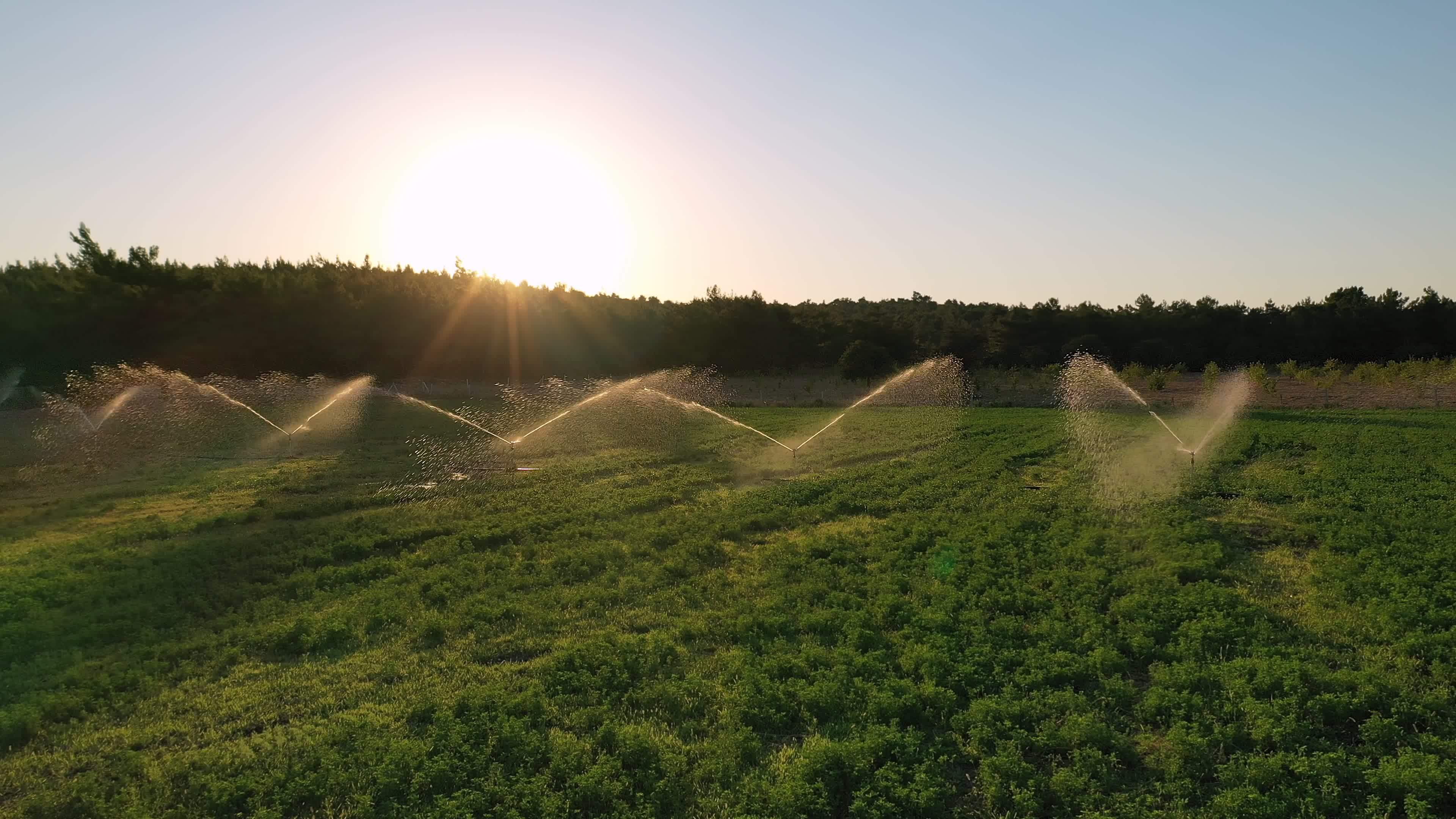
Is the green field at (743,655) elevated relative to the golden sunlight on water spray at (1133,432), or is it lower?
lower

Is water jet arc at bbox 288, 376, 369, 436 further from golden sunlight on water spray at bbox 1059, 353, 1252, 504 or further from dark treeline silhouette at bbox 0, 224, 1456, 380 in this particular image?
golden sunlight on water spray at bbox 1059, 353, 1252, 504

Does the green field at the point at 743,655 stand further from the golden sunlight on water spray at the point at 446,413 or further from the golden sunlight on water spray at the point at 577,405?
the golden sunlight on water spray at the point at 577,405

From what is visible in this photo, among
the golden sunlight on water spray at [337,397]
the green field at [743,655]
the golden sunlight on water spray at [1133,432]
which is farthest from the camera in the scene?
the golden sunlight on water spray at [337,397]

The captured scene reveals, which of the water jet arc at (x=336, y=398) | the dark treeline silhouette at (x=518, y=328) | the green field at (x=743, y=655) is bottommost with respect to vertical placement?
the green field at (x=743, y=655)

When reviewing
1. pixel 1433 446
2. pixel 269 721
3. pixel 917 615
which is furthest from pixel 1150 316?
pixel 269 721

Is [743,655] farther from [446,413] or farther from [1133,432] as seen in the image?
[446,413]

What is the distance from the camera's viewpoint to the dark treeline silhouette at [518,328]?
1897 inches

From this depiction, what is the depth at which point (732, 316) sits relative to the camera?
68.4 metres

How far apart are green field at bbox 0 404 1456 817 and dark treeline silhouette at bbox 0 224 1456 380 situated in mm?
36751

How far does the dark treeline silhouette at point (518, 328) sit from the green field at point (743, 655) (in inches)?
1447

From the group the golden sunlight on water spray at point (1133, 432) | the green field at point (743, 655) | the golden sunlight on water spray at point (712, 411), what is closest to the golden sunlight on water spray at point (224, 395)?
the golden sunlight on water spray at point (712, 411)

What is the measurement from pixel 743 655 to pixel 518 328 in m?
55.1

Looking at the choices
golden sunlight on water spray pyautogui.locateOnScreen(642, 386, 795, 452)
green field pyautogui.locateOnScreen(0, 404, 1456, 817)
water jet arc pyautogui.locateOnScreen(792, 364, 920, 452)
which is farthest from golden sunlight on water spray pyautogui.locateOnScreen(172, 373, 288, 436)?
water jet arc pyautogui.locateOnScreen(792, 364, 920, 452)

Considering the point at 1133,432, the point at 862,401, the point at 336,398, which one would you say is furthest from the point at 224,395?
the point at 1133,432
